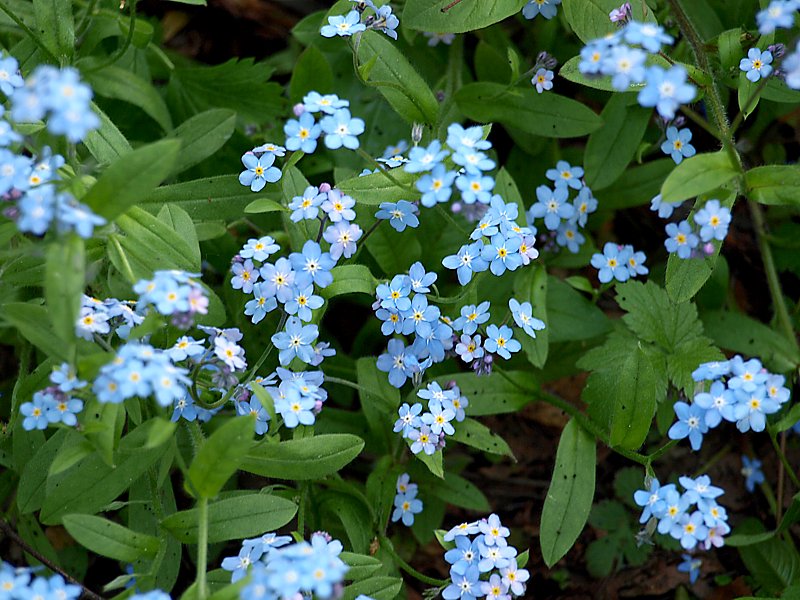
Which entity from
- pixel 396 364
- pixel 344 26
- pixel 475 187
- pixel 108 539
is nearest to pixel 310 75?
pixel 344 26

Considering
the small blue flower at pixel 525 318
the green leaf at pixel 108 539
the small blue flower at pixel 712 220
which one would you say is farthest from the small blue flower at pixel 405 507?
the small blue flower at pixel 712 220

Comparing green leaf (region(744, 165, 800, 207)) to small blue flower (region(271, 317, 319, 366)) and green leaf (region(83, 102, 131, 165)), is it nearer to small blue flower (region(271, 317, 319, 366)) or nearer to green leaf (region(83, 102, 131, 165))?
small blue flower (region(271, 317, 319, 366))

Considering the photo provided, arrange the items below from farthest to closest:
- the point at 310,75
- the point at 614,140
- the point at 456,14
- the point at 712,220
Result: 1. the point at 310,75
2. the point at 614,140
3. the point at 456,14
4. the point at 712,220

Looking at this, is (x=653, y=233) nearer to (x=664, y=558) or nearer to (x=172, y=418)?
(x=664, y=558)

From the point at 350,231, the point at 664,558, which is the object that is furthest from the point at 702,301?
the point at 350,231

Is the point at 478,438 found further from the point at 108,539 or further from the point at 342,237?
the point at 108,539

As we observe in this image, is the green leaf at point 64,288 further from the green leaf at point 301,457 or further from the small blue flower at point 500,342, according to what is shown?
the small blue flower at point 500,342

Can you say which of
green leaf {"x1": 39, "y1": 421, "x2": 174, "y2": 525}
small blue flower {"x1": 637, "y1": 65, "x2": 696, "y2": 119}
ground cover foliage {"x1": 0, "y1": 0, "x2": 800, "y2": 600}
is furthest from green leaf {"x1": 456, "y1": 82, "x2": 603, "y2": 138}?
green leaf {"x1": 39, "y1": 421, "x2": 174, "y2": 525}
